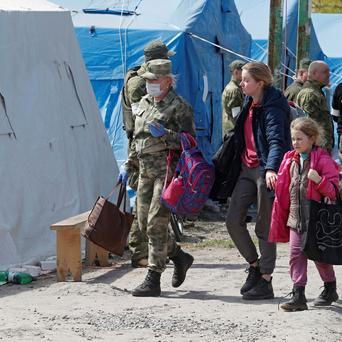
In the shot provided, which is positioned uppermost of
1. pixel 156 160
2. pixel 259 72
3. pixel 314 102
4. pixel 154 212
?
pixel 259 72

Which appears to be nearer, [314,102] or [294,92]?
[314,102]

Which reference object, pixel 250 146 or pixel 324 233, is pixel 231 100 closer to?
pixel 250 146

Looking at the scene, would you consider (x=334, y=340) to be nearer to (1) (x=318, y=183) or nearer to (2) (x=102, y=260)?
(1) (x=318, y=183)

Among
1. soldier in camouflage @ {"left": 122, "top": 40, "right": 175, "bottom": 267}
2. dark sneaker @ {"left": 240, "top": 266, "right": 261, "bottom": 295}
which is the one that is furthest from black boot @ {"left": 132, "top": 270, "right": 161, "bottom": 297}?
soldier in camouflage @ {"left": 122, "top": 40, "right": 175, "bottom": 267}

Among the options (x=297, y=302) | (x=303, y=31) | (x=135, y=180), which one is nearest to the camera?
(x=297, y=302)

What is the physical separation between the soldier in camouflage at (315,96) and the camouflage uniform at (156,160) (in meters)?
4.04

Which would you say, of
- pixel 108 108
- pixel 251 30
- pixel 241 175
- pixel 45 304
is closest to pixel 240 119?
pixel 241 175

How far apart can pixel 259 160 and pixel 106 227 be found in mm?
1704

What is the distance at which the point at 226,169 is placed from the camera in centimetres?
791

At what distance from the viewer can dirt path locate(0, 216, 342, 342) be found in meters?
6.70

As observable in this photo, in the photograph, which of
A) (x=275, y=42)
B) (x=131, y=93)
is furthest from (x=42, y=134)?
(x=275, y=42)

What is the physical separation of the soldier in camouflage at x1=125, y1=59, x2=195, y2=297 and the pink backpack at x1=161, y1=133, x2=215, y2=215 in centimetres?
20

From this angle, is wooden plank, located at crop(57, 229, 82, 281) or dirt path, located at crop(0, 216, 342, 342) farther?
wooden plank, located at crop(57, 229, 82, 281)

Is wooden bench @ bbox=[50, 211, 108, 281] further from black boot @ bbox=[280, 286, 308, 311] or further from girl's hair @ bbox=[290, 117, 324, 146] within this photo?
girl's hair @ bbox=[290, 117, 324, 146]
